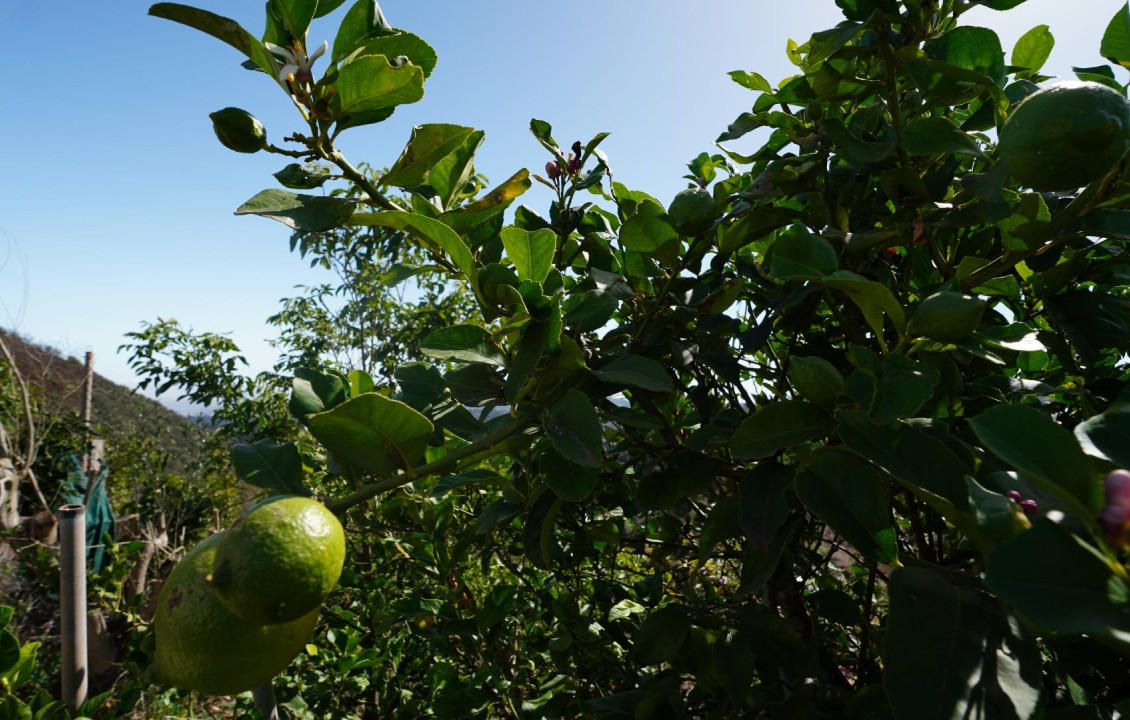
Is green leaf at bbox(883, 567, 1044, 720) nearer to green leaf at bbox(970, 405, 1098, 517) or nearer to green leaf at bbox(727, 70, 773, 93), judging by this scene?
green leaf at bbox(970, 405, 1098, 517)

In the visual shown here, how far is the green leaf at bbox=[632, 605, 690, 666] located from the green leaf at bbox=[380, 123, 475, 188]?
75 cm

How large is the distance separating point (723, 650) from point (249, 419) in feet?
18.7

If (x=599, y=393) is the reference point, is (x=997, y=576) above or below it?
below

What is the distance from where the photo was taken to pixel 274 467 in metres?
0.64

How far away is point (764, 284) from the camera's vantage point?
1.06 m

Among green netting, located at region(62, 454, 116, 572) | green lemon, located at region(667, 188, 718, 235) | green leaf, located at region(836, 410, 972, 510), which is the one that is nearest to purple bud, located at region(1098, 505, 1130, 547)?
green leaf, located at region(836, 410, 972, 510)

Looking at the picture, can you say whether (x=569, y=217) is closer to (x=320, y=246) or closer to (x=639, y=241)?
(x=639, y=241)

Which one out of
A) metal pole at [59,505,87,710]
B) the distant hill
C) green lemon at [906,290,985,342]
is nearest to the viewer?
green lemon at [906,290,985,342]

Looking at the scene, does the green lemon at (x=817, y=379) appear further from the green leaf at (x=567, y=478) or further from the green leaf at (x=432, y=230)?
the green leaf at (x=432, y=230)

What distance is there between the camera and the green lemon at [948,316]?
0.58 meters

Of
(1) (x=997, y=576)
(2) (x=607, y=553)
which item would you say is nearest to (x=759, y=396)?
(2) (x=607, y=553)

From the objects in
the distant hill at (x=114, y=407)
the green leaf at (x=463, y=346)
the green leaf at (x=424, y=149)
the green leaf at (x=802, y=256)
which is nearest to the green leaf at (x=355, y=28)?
the green leaf at (x=424, y=149)

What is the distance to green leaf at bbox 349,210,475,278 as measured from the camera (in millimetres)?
702

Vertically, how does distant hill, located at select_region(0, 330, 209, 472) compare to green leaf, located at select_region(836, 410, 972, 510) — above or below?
above
